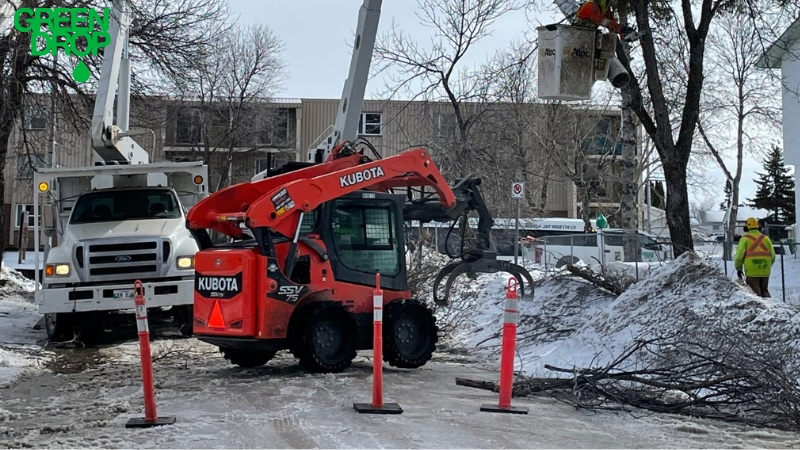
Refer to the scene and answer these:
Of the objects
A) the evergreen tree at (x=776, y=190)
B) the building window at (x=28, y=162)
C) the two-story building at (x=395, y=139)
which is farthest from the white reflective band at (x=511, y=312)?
the evergreen tree at (x=776, y=190)

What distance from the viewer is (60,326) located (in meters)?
14.2

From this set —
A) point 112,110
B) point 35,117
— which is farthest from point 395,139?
point 112,110

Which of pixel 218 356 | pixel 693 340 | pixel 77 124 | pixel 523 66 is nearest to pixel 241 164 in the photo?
pixel 77 124

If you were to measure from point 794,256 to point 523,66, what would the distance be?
7.98 m

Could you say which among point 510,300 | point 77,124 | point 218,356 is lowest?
point 218,356

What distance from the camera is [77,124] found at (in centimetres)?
2047

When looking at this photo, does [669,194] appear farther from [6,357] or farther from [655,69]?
[6,357]

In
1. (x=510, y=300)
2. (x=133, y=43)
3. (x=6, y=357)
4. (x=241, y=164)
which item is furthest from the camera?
(x=241, y=164)

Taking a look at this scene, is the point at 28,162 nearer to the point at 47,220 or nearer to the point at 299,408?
the point at 47,220

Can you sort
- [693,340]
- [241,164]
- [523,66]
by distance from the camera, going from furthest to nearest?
[241,164] < [523,66] < [693,340]

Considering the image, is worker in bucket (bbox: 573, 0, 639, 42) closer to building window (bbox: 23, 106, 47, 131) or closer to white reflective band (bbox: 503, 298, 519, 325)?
white reflective band (bbox: 503, 298, 519, 325)

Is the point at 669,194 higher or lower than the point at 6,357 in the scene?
higher

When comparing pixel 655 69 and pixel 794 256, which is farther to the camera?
pixel 794 256

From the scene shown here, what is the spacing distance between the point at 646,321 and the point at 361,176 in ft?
14.0
